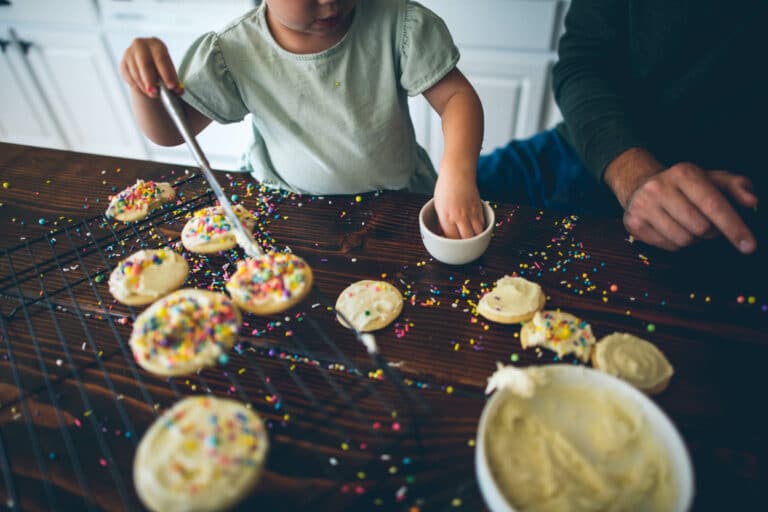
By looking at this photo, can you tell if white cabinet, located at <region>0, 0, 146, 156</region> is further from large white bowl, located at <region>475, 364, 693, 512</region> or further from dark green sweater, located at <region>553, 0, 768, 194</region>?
large white bowl, located at <region>475, 364, 693, 512</region>

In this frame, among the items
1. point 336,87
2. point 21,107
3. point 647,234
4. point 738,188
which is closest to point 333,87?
point 336,87

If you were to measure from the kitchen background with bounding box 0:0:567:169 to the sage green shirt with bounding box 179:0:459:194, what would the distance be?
42.7 inches

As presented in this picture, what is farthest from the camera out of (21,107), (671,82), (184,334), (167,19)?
(21,107)

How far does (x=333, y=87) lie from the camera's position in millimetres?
1131

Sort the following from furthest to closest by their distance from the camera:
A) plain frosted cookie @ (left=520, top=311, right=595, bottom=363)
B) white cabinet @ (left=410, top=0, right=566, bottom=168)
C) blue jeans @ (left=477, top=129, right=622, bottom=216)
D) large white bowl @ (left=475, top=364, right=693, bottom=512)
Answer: white cabinet @ (left=410, top=0, right=566, bottom=168) → blue jeans @ (left=477, top=129, right=622, bottom=216) → plain frosted cookie @ (left=520, top=311, right=595, bottom=363) → large white bowl @ (left=475, top=364, right=693, bottom=512)

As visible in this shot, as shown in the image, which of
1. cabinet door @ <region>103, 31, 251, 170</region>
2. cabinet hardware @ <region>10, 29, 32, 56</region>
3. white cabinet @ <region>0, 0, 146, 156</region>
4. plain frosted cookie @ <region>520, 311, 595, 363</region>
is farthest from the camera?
cabinet hardware @ <region>10, 29, 32, 56</region>

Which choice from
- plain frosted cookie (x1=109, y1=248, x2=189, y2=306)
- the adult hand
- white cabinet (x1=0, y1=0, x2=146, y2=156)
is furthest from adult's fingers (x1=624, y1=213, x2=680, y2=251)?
white cabinet (x1=0, y1=0, x2=146, y2=156)

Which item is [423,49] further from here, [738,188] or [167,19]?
[167,19]

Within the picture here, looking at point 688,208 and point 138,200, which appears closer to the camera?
point 688,208

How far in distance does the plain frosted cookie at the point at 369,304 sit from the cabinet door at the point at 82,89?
256 cm

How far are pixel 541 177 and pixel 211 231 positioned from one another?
0.99 m

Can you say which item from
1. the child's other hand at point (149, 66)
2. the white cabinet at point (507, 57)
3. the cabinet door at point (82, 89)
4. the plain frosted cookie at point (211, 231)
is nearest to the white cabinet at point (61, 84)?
the cabinet door at point (82, 89)

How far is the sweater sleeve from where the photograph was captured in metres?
1.14

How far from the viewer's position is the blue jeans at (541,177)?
50.9 inches
